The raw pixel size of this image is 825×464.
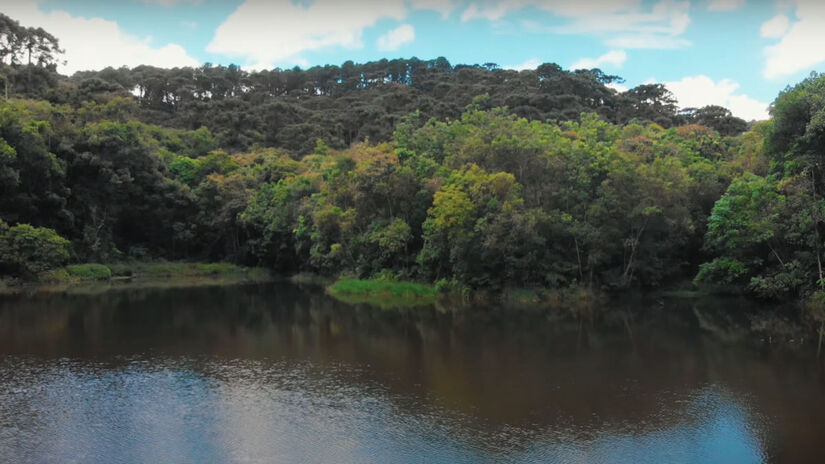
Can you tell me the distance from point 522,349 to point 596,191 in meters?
17.3

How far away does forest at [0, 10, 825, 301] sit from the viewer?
1282 inches

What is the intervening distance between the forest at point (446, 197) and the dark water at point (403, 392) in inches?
318

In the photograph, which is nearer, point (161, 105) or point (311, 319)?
point (311, 319)

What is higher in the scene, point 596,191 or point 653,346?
point 596,191

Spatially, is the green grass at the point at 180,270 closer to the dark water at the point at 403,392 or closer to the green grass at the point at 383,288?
the green grass at the point at 383,288

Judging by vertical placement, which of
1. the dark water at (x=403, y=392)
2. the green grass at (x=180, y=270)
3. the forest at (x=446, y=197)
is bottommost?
the green grass at (x=180, y=270)

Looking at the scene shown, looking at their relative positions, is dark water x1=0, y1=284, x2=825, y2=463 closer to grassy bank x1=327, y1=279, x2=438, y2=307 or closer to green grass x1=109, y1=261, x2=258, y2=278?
grassy bank x1=327, y1=279, x2=438, y2=307

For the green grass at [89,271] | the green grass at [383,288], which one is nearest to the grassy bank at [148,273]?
the green grass at [89,271]

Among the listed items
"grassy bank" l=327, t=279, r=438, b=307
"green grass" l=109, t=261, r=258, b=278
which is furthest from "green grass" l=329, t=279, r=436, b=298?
"green grass" l=109, t=261, r=258, b=278

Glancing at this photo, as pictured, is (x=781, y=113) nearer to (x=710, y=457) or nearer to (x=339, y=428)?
(x=710, y=457)

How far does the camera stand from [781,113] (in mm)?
29266

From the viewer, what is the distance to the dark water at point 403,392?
39.5 ft

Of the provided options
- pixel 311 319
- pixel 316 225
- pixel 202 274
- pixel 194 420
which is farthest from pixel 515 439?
pixel 202 274

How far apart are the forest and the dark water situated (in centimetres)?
807
